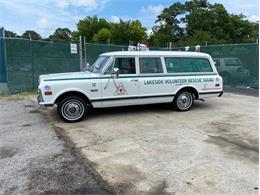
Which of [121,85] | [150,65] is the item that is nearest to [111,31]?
[150,65]

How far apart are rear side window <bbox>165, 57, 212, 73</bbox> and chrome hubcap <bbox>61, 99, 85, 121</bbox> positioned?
8.77 feet

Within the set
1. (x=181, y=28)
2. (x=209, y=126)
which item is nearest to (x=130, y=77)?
(x=209, y=126)

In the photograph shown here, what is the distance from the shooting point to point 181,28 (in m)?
48.9

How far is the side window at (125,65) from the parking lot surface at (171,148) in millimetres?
1200

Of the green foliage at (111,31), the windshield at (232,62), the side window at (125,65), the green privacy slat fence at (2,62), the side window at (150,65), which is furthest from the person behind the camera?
the green foliage at (111,31)

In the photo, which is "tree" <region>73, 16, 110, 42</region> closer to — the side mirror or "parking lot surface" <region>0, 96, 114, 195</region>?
the side mirror

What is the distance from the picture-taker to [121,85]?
7.16 meters

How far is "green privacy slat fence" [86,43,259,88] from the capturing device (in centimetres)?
1292

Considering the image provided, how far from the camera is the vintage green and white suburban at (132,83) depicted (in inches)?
265

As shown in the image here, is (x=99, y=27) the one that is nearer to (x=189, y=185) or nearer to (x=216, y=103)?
(x=216, y=103)

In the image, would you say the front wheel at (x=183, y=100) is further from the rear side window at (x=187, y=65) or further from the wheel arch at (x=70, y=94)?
the wheel arch at (x=70, y=94)

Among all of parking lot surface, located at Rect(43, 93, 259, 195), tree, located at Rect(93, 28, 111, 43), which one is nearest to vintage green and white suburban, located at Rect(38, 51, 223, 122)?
parking lot surface, located at Rect(43, 93, 259, 195)

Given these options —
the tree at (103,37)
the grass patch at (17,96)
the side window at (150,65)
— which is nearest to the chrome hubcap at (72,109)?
the side window at (150,65)

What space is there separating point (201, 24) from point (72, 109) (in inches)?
1681
